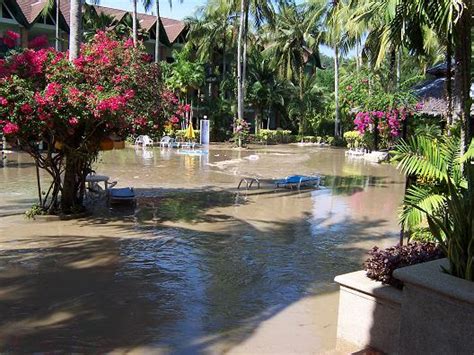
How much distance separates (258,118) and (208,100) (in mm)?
5383

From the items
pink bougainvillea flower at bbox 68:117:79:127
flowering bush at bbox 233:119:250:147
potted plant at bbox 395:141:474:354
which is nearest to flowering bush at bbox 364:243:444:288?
potted plant at bbox 395:141:474:354

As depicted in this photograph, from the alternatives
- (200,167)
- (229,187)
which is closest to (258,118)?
(200,167)

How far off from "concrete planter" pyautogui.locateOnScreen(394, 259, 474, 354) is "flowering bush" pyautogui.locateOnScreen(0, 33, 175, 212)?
25.1 ft

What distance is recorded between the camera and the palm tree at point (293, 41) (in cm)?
4416

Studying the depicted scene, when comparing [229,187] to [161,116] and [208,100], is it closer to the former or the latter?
[161,116]

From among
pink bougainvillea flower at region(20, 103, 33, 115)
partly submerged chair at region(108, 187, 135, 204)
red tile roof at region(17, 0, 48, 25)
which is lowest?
partly submerged chair at region(108, 187, 135, 204)

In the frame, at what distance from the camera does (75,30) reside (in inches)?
471

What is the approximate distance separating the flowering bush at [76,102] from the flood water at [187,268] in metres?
1.43

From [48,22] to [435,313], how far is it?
38850 millimetres

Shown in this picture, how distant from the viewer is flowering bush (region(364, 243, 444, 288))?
4.33 meters

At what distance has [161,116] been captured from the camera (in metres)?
11.5

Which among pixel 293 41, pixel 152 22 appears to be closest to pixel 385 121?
pixel 293 41

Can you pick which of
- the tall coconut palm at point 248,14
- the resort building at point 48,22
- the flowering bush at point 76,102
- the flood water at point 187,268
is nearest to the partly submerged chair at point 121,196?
the flood water at point 187,268

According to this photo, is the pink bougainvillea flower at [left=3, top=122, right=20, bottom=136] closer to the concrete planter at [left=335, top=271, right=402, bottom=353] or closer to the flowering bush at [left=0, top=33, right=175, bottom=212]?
the flowering bush at [left=0, top=33, right=175, bottom=212]
